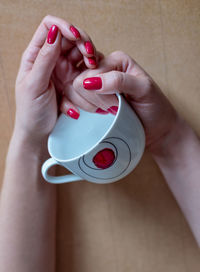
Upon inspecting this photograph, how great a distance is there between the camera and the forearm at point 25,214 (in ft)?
1.88

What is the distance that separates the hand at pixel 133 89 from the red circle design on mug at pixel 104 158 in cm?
10

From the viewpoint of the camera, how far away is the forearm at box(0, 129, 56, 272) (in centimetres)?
57

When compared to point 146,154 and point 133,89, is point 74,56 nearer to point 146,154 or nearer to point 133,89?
point 133,89

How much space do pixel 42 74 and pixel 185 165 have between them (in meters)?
0.37

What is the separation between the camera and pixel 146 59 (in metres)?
0.65

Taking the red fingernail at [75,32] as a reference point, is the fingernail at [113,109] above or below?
below

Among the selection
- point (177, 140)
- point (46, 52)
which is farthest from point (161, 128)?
point (46, 52)

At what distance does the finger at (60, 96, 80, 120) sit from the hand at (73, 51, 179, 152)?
0.05 metres

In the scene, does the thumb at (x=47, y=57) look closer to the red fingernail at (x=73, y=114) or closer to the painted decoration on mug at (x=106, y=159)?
the red fingernail at (x=73, y=114)

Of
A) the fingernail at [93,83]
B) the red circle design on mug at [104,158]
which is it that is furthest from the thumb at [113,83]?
the red circle design on mug at [104,158]

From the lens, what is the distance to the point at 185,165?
619 mm

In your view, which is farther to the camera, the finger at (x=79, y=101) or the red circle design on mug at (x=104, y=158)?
the finger at (x=79, y=101)

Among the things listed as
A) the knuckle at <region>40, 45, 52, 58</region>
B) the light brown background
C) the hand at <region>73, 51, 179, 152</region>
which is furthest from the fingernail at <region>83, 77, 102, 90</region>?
the light brown background

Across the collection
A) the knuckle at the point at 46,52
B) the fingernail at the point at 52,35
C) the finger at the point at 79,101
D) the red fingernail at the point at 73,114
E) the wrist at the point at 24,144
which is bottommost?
the wrist at the point at 24,144
